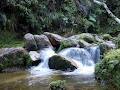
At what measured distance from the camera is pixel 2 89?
8656 mm

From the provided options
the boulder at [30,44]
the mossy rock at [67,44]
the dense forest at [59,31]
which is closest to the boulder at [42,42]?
the dense forest at [59,31]

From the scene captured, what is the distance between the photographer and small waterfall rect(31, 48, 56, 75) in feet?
37.8

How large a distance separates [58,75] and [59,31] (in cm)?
945

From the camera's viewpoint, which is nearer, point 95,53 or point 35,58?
point 35,58

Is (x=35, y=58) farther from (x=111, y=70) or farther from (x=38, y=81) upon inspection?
(x=111, y=70)

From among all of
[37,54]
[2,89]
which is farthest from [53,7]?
[2,89]

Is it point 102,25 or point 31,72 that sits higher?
point 102,25

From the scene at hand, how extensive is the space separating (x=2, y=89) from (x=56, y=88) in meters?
1.86

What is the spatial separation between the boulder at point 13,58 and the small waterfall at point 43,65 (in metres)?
0.44

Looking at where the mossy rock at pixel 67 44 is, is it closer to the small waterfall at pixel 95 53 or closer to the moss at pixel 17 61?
the small waterfall at pixel 95 53

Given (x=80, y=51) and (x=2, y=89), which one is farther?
(x=80, y=51)

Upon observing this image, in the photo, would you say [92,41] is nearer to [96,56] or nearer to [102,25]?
[96,56]

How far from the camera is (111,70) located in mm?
7797

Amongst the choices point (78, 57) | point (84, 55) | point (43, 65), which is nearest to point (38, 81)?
point (43, 65)
